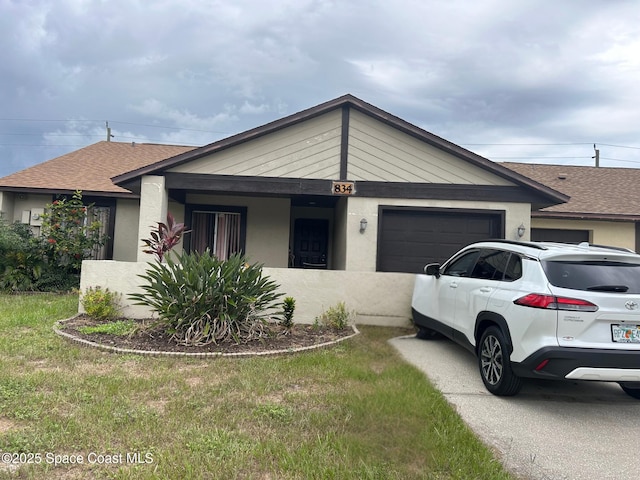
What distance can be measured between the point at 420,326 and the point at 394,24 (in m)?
8.46

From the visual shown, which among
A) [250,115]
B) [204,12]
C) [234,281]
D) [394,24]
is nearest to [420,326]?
[234,281]

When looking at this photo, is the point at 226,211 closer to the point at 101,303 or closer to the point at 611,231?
the point at 101,303

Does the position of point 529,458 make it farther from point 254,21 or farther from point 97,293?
point 254,21

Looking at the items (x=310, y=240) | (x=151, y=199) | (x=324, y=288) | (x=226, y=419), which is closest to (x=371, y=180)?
(x=324, y=288)

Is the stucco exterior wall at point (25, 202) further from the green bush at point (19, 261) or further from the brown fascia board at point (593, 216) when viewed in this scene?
the brown fascia board at point (593, 216)

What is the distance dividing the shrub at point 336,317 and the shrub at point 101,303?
12.9 feet

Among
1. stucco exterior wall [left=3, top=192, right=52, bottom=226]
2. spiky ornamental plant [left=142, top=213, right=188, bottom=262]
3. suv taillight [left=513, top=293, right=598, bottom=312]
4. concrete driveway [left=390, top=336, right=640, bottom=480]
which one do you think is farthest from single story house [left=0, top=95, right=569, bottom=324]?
suv taillight [left=513, top=293, right=598, bottom=312]

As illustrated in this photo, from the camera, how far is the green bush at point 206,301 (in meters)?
6.12

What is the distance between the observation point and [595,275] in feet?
13.1

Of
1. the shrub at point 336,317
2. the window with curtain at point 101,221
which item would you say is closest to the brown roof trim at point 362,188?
the shrub at point 336,317

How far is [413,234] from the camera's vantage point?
9.54m

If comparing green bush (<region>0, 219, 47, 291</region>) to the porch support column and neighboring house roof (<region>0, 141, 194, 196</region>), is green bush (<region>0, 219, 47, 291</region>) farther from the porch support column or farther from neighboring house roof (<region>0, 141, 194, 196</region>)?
the porch support column

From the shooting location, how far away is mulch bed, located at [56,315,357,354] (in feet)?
19.1

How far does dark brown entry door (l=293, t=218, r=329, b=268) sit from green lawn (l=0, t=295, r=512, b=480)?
24.6 ft
